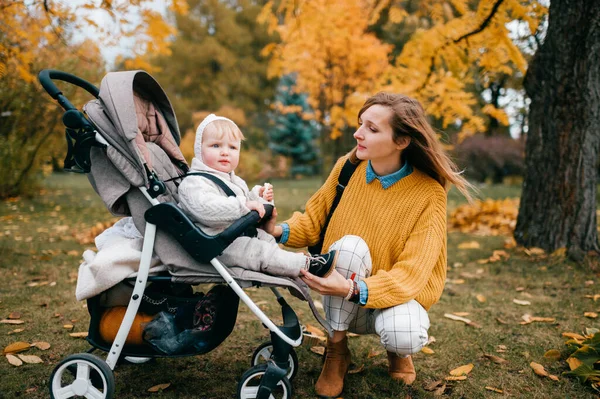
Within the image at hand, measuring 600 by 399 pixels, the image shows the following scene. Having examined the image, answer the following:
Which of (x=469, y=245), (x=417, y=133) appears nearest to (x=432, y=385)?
(x=417, y=133)

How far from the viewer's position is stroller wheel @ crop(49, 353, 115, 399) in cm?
203

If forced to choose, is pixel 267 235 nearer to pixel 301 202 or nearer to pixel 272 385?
pixel 272 385

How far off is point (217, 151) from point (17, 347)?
5.42ft

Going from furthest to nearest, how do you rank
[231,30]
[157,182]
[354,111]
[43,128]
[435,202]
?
[231,30] → [43,128] → [354,111] → [435,202] → [157,182]

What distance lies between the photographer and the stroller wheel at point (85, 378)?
6.65 feet

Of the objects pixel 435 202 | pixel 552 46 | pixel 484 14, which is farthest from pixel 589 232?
pixel 435 202

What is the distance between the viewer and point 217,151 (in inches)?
88.0

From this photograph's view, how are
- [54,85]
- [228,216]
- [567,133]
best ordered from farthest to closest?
[567,133], [54,85], [228,216]

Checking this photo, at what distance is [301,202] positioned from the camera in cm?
988

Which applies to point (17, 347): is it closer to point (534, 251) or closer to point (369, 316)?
point (369, 316)

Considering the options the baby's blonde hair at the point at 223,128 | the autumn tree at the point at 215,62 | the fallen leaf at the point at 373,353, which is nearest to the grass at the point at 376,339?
the fallen leaf at the point at 373,353

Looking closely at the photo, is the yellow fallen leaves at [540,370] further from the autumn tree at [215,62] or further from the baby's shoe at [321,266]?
the autumn tree at [215,62]

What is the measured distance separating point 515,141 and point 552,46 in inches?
598

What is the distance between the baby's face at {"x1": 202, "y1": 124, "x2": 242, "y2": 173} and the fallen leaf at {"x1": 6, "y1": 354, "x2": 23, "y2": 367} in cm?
148
